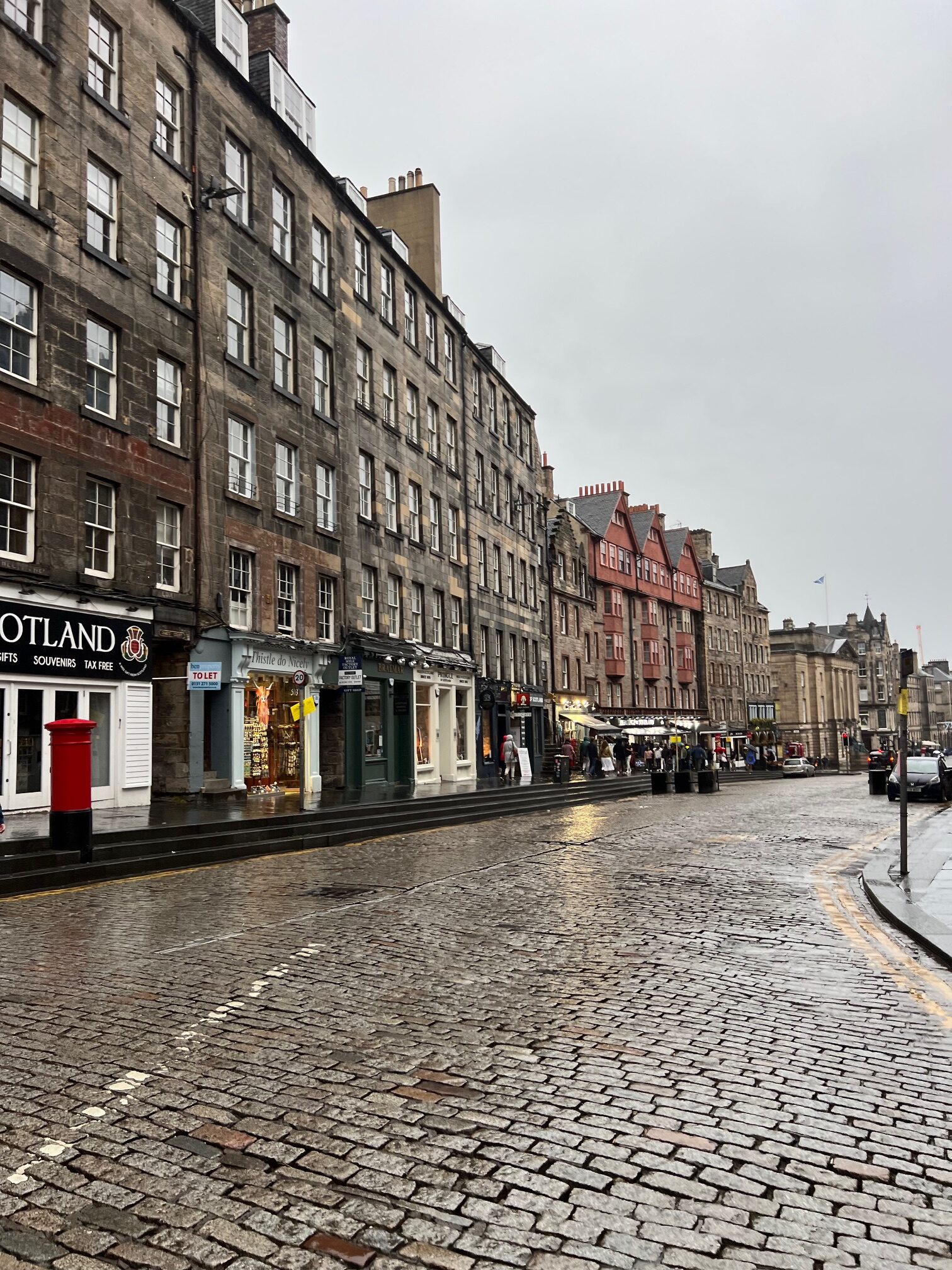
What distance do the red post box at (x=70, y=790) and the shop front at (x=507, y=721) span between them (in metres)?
26.0

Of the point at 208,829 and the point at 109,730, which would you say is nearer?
the point at 208,829

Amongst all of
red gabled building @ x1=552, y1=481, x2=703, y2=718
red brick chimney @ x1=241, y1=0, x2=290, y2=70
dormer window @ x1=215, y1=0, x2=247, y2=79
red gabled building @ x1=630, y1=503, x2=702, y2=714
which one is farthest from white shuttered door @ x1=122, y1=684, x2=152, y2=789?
red gabled building @ x1=630, y1=503, x2=702, y2=714

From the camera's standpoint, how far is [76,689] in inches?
689

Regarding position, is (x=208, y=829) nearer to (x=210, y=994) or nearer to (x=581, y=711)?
(x=210, y=994)

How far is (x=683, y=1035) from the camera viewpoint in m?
5.39

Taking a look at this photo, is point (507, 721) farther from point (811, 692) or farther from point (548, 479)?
point (811, 692)

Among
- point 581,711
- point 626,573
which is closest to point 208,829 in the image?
point 581,711

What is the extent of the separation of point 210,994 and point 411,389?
29.9 m

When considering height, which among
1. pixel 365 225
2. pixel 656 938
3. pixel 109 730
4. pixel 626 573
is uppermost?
pixel 365 225

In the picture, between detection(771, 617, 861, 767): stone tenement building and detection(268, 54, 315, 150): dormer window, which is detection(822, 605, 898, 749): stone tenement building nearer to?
detection(771, 617, 861, 767): stone tenement building

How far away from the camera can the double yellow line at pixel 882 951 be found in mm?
6180

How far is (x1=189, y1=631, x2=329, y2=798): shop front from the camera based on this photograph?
833 inches

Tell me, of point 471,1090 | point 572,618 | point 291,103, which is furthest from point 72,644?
point 572,618

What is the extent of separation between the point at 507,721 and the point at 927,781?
1676 centimetres
